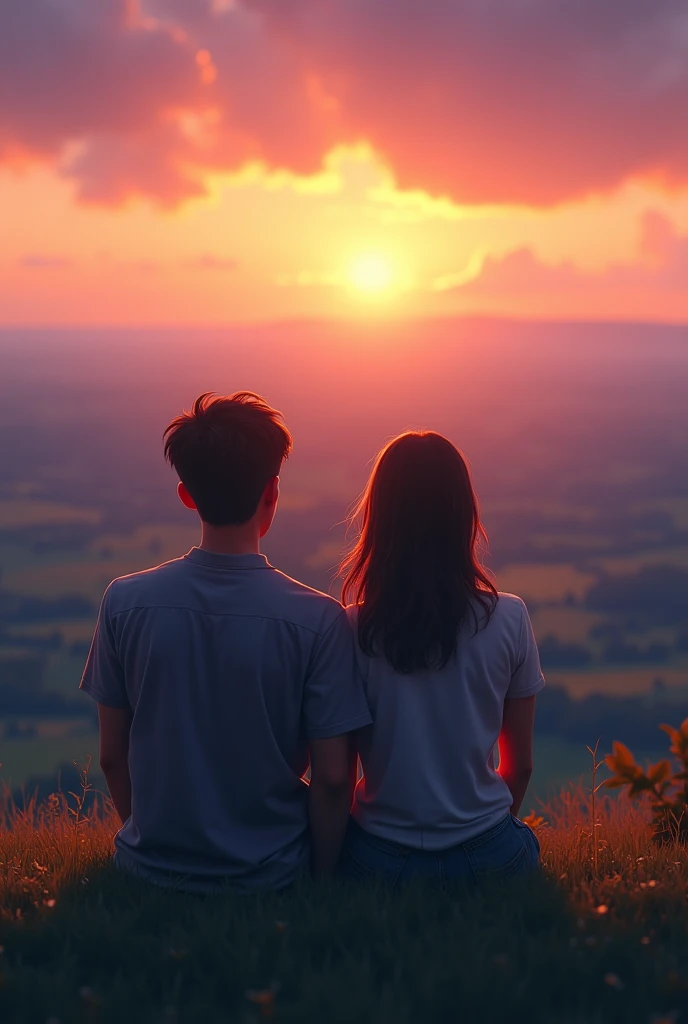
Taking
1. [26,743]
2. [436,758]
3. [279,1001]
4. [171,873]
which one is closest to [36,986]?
[279,1001]

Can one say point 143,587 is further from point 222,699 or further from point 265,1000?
point 265,1000

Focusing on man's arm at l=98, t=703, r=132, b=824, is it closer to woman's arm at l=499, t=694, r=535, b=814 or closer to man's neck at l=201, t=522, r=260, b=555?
man's neck at l=201, t=522, r=260, b=555

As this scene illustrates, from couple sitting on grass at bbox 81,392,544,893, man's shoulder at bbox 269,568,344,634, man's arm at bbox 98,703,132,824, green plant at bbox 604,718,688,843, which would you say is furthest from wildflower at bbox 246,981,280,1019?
green plant at bbox 604,718,688,843

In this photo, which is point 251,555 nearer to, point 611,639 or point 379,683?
point 379,683

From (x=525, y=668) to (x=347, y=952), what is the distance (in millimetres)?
1376

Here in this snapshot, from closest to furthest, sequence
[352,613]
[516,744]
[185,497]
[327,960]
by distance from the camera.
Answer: [327,960] < [185,497] < [352,613] < [516,744]

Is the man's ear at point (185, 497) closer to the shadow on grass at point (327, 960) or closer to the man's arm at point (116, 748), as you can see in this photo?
the man's arm at point (116, 748)

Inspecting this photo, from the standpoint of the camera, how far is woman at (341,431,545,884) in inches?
137

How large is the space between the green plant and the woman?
1246 mm

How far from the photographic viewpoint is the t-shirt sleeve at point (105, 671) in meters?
3.50

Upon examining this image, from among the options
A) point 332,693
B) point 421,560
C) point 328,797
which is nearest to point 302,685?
point 332,693

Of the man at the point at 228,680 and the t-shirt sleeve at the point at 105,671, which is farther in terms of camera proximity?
the t-shirt sleeve at the point at 105,671

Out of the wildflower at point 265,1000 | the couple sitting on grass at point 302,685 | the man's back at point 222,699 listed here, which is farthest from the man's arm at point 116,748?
the wildflower at point 265,1000

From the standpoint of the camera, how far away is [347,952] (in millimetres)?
2750
